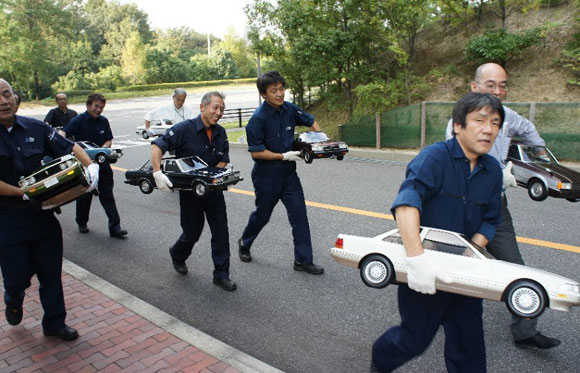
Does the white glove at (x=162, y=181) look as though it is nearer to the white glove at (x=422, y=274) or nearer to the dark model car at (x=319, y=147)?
the dark model car at (x=319, y=147)

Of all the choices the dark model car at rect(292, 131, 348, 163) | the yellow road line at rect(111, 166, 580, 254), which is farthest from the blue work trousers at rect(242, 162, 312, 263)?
the yellow road line at rect(111, 166, 580, 254)

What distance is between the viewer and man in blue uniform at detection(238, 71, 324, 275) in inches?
195

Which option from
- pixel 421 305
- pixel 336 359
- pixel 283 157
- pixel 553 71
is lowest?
pixel 336 359

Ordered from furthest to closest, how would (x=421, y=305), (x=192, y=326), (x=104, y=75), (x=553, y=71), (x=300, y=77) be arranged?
1. (x=104, y=75)
2. (x=300, y=77)
3. (x=553, y=71)
4. (x=192, y=326)
5. (x=421, y=305)

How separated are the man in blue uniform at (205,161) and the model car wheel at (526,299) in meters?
2.82

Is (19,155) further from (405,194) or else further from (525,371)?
(525,371)

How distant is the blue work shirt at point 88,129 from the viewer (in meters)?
6.72

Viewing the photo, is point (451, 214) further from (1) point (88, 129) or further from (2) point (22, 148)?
(1) point (88, 129)

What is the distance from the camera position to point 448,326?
8.87 feet

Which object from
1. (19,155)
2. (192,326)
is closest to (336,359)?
(192,326)

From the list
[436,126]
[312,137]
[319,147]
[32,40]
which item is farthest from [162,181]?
[32,40]

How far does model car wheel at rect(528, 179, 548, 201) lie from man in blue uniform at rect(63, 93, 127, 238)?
214 inches

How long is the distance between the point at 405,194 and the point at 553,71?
13.7 metres

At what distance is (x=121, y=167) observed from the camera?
12.5 meters
